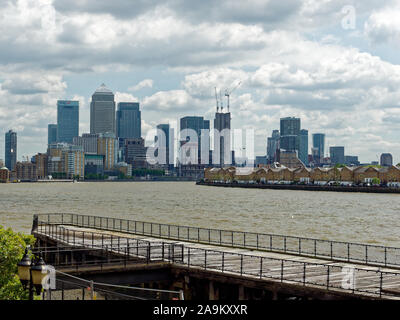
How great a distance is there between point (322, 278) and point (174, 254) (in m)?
9.24

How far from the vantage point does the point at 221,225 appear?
6738 centimetres

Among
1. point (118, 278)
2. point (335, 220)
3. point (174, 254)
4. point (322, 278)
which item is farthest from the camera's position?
point (335, 220)

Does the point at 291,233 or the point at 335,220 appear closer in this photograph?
the point at 291,233

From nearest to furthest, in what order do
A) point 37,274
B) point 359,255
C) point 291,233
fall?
point 37,274 → point 359,255 → point 291,233

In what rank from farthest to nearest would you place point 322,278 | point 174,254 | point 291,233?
point 291,233
point 174,254
point 322,278

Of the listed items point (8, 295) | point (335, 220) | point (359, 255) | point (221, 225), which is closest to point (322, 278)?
point (8, 295)

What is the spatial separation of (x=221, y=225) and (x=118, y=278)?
40.8m
